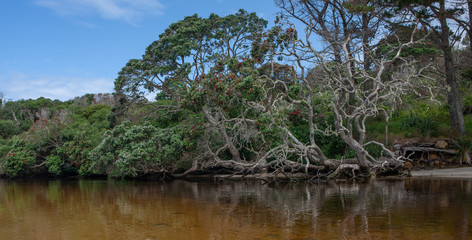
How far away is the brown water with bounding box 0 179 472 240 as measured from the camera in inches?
301

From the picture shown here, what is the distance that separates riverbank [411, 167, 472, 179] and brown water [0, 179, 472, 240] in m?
2.47

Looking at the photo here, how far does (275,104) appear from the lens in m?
19.9

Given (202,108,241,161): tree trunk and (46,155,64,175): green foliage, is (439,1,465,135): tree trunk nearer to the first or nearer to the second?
(202,108,241,161): tree trunk

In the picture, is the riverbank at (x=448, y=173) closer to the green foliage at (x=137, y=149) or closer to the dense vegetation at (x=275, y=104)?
the dense vegetation at (x=275, y=104)

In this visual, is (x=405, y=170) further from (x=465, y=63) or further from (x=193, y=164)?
(x=193, y=164)

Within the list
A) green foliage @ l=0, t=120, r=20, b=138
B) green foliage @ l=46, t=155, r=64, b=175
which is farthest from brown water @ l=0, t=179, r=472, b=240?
green foliage @ l=0, t=120, r=20, b=138

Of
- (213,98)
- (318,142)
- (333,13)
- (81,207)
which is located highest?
→ (333,13)

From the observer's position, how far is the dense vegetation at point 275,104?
17.7 m

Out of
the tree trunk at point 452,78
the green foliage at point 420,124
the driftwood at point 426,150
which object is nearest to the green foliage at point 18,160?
the driftwood at point 426,150

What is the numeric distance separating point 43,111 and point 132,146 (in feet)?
89.8

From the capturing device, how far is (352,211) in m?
9.61

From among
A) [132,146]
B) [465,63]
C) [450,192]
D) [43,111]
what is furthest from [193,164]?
[43,111]

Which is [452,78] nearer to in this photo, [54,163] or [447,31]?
[447,31]

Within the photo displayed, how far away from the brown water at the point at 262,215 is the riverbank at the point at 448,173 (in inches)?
97.3
